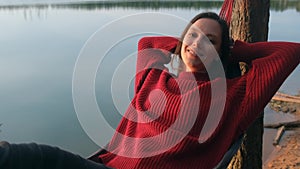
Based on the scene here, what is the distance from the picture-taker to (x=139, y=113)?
1.56 m

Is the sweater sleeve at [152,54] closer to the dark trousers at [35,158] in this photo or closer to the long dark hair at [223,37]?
the long dark hair at [223,37]

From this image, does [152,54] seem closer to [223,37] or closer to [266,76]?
[223,37]

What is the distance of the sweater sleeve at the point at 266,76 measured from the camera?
1374mm

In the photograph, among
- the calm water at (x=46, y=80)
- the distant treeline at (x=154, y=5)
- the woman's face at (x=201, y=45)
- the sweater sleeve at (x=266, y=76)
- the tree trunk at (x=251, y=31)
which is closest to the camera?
the sweater sleeve at (x=266, y=76)

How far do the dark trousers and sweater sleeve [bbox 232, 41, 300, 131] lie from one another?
2.29 ft

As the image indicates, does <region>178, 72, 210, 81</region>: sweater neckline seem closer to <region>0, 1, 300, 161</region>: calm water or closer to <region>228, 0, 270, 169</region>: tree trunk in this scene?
<region>0, 1, 300, 161</region>: calm water

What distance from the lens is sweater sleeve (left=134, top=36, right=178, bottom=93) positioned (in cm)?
171

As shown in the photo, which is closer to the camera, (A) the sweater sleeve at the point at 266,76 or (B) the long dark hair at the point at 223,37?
(A) the sweater sleeve at the point at 266,76

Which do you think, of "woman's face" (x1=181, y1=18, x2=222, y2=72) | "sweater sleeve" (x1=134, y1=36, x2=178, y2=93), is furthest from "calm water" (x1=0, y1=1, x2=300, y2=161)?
"woman's face" (x1=181, y1=18, x2=222, y2=72)

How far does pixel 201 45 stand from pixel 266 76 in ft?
1.06

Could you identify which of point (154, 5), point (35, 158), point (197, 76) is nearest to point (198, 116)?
point (197, 76)

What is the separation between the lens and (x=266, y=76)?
1389mm

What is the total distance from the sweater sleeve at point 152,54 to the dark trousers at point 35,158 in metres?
0.69

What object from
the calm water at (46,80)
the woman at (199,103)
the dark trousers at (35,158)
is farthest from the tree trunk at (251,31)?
the dark trousers at (35,158)
